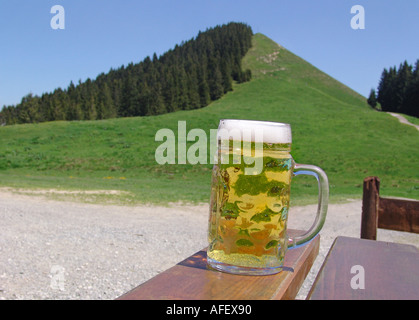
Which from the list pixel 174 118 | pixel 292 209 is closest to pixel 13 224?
pixel 292 209

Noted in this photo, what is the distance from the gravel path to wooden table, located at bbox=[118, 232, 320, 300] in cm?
408

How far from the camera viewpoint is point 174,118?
45.3 meters

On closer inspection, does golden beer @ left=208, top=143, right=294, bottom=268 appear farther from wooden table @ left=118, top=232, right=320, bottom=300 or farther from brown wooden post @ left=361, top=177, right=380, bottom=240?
brown wooden post @ left=361, top=177, right=380, bottom=240

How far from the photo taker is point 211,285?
1138 mm

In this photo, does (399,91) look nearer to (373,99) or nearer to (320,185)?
(373,99)

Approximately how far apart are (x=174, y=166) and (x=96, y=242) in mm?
20822

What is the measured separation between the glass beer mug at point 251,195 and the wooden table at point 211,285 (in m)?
0.05

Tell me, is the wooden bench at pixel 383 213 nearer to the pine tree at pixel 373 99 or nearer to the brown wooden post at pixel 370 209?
the brown wooden post at pixel 370 209

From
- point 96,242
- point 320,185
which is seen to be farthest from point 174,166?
point 320,185

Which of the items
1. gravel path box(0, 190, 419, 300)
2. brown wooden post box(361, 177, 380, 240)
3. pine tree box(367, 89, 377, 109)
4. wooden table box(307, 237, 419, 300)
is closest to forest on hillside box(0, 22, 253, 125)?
pine tree box(367, 89, 377, 109)

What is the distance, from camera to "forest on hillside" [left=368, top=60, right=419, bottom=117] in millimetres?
76938

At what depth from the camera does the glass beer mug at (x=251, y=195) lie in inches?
47.5
